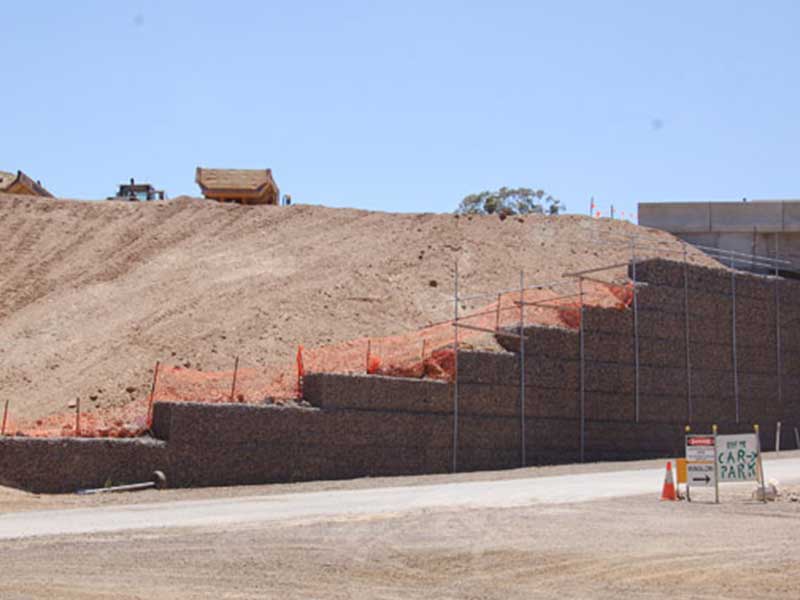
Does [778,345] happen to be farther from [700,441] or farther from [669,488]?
[669,488]

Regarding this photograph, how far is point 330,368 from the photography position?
28.7 metres

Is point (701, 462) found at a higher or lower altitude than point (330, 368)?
lower

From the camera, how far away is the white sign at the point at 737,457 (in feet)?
65.4

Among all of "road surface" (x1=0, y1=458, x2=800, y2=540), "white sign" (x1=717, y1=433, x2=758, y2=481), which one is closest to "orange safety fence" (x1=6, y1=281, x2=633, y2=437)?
"road surface" (x1=0, y1=458, x2=800, y2=540)

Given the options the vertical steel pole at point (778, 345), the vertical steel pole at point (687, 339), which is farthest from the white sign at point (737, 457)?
the vertical steel pole at point (778, 345)

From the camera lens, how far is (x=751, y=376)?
37.4 meters

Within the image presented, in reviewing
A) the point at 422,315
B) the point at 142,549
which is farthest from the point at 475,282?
the point at 142,549

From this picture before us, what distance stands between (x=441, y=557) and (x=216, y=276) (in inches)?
1161

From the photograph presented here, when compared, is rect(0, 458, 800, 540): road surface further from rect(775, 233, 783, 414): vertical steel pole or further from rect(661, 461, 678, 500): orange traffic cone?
rect(775, 233, 783, 414): vertical steel pole

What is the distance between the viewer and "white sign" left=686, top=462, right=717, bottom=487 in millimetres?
19969

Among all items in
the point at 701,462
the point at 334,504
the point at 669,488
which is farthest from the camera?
the point at 334,504

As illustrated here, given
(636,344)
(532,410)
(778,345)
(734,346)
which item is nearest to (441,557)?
(532,410)

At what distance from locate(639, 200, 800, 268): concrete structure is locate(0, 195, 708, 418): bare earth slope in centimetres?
127

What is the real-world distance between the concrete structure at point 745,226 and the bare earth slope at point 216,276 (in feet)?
4.16
